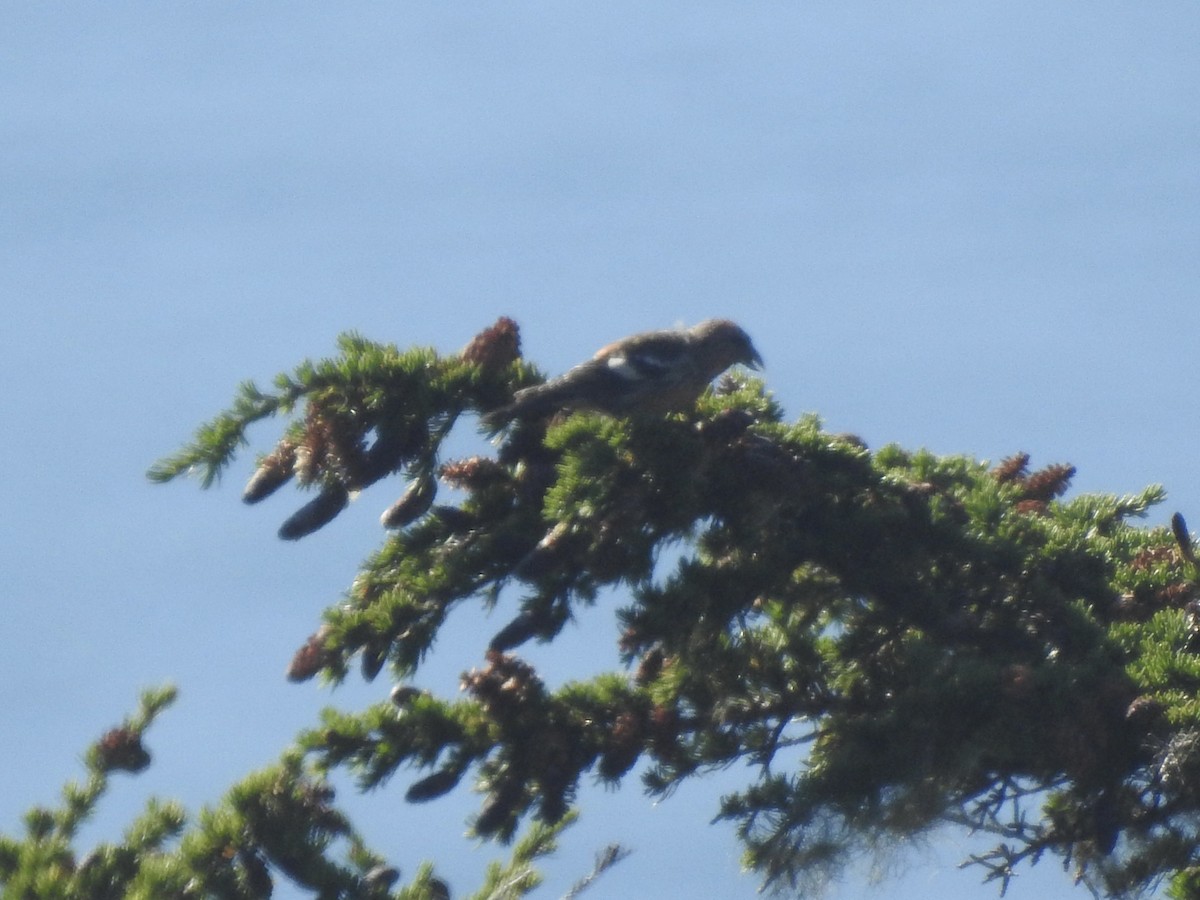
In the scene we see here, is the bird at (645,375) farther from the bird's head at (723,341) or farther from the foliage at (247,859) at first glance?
the foliage at (247,859)

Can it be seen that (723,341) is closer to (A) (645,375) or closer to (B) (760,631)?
(A) (645,375)

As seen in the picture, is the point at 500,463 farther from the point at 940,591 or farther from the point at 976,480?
the point at 976,480

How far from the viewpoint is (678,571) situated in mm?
3811

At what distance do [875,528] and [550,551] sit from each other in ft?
2.96

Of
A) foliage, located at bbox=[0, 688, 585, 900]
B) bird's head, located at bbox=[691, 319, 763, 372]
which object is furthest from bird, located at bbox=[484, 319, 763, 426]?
foliage, located at bbox=[0, 688, 585, 900]

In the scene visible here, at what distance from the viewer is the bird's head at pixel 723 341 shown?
736 cm

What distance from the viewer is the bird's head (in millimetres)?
7363

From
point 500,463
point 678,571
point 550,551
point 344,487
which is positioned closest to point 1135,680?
point 678,571

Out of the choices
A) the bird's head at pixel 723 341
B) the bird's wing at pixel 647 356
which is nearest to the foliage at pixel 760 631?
the bird's wing at pixel 647 356

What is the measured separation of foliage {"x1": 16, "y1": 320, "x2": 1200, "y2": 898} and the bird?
0.14m

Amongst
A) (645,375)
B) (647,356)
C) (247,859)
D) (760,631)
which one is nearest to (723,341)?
(647,356)

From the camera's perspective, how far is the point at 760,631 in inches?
167

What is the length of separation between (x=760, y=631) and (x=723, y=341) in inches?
135

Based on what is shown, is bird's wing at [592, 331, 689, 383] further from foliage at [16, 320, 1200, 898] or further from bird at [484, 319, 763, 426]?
foliage at [16, 320, 1200, 898]
